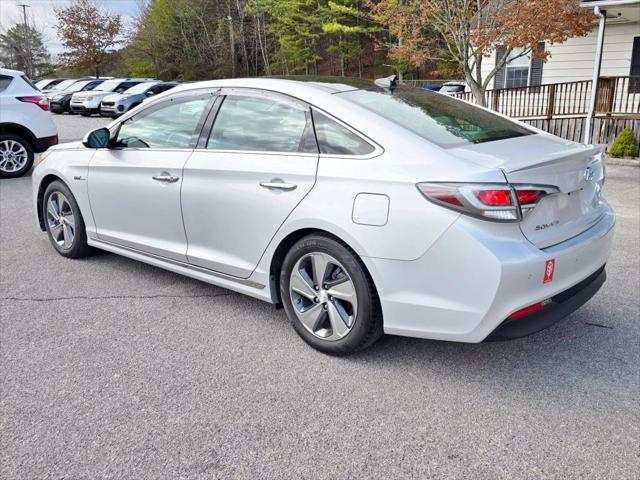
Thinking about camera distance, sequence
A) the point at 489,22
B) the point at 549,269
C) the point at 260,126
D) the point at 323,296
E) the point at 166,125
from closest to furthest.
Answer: the point at 549,269 → the point at 323,296 → the point at 260,126 → the point at 166,125 → the point at 489,22

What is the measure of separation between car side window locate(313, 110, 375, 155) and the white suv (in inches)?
341

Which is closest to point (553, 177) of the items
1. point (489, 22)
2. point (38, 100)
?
point (38, 100)

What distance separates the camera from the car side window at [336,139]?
3.16m

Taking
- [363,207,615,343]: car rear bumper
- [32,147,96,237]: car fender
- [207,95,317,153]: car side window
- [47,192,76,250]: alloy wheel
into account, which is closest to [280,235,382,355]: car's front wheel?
[363,207,615,343]: car rear bumper

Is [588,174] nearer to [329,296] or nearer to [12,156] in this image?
[329,296]

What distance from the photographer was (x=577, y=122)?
14109 millimetres

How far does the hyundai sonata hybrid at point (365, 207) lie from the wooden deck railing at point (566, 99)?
10.9m

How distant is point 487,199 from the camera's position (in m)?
2.73

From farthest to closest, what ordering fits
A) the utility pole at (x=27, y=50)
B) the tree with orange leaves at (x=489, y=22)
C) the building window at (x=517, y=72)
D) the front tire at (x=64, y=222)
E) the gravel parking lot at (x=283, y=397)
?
the utility pole at (x=27, y=50), the building window at (x=517, y=72), the tree with orange leaves at (x=489, y=22), the front tire at (x=64, y=222), the gravel parking lot at (x=283, y=397)

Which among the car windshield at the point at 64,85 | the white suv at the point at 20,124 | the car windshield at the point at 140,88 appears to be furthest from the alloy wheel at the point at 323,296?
the car windshield at the point at 64,85

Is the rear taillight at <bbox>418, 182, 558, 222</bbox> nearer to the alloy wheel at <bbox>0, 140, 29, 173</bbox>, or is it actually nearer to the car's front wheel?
the car's front wheel

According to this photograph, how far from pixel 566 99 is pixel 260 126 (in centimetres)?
1374

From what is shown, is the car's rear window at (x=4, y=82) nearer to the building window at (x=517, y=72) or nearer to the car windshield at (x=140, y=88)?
the building window at (x=517, y=72)

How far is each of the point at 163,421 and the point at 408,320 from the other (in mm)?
1310
